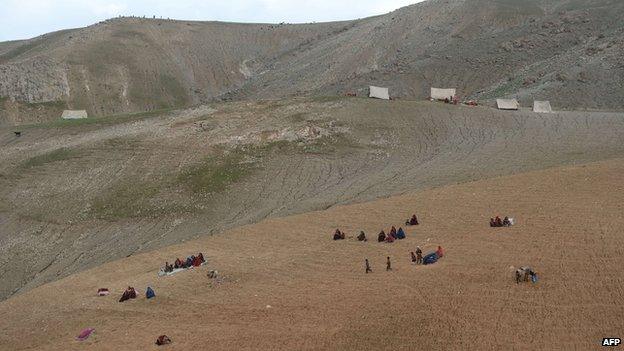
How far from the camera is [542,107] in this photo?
56.8 m

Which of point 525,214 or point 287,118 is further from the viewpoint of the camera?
point 287,118

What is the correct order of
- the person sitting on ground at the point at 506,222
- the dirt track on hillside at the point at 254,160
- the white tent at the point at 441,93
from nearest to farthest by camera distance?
the person sitting on ground at the point at 506,222 < the dirt track on hillside at the point at 254,160 < the white tent at the point at 441,93

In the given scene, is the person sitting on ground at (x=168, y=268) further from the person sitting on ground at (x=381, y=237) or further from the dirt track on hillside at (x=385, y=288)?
the person sitting on ground at (x=381, y=237)

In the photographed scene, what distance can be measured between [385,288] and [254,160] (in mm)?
26011

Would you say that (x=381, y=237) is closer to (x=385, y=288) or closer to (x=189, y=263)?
(x=385, y=288)

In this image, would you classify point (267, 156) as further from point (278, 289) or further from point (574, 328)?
point (574, 328)

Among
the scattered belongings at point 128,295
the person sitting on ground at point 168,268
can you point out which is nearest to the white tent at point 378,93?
the person sitting on ground at point 168,268

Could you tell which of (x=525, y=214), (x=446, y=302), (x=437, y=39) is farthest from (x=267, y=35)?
(x=446, y=302)

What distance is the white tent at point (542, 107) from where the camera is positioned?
56250mm

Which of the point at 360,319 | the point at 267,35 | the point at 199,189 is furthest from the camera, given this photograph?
the point at 267,35

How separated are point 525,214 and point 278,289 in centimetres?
1222

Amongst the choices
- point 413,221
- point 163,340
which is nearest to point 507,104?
point 413,221

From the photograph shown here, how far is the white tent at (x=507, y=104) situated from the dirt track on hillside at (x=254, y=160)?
1675mm

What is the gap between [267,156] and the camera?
4741 cm
